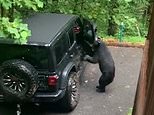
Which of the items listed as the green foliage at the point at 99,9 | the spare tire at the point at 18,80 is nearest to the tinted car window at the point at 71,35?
the spare tire at the point at 18,80

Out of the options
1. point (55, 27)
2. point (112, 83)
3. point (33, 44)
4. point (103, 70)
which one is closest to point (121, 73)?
point (112, 83)

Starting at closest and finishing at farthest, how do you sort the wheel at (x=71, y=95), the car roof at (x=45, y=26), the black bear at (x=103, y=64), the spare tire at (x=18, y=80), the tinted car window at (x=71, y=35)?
the spare tire at (x=18, y=80) < the car roof at (x=45, y=26) < the wheel at (x=71, y=95) < the tinted car window at (x=71, y=35) < the black bear at (x=103, y=64)

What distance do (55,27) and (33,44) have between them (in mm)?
1060

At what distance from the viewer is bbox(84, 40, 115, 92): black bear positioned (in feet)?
30.8

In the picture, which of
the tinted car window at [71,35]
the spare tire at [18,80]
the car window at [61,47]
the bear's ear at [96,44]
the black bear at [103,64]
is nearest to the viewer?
the spare tire at [18,80]

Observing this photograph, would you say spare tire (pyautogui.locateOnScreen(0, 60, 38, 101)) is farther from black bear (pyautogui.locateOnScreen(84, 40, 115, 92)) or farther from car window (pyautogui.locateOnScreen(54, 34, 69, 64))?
black bear (pyautogui.locateOnScreen(84, 40, 115, 92))

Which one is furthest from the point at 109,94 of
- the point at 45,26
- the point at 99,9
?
the point at 99,9

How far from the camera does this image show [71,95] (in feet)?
27.2

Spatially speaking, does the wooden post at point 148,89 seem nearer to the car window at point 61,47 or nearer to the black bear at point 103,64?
the car window at point 61,47

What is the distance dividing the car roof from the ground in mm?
1775

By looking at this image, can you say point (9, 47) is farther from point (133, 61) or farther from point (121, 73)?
point (133, 61)

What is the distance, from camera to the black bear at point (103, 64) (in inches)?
370

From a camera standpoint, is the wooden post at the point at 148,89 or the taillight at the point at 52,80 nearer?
the wooden post at the point at 148,89

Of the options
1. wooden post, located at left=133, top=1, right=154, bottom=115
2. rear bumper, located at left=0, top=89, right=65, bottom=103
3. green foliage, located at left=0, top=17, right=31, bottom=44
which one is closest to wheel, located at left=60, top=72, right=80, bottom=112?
rear bumper, located at left=0, top=89, right=65, bottom=103
